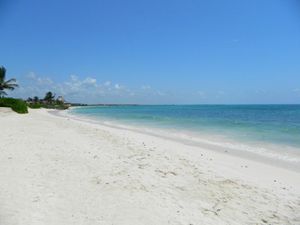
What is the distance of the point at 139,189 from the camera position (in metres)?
5.82

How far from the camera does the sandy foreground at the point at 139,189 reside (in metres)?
4.57

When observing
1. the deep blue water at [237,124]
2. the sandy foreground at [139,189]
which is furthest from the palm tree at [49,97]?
the sandy foreground at [139,189]

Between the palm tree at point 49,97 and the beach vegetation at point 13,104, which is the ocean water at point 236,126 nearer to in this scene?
the beach vegetation at point 13,104

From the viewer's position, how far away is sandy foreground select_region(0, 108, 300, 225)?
4.57 metres

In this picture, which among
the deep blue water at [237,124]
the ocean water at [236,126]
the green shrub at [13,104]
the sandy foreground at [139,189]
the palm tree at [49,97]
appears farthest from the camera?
the palm tree at [49,97]

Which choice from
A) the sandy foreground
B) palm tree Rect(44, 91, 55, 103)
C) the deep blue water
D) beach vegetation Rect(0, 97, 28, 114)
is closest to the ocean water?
the deep blue water

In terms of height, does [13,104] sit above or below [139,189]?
above

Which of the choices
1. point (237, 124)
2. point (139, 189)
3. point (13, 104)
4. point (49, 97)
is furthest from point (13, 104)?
point (49, 97)

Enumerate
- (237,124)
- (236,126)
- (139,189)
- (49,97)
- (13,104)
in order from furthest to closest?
(49,97), (13,104), (237,124), (236,126), (139,189)

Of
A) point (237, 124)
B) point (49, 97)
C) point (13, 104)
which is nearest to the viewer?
point (237, 124)

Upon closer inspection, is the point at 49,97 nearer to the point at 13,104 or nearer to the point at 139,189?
the point at 13,104

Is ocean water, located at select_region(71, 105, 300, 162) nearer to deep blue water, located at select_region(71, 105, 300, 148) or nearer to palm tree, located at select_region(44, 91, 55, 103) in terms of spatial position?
deep blue water, located at select_region(71, 105, 300, 148)

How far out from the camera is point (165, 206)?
4.99m

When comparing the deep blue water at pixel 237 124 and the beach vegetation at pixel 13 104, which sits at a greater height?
the beach vegetation at pixel 13 104
